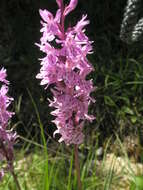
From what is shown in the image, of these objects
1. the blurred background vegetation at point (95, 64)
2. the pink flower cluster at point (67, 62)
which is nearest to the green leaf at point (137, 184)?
the pink flower cluster at point (67, 62)

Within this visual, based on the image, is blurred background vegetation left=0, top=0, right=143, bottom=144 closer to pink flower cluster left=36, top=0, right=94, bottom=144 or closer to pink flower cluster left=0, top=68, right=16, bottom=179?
pink flower cluster left=0, top=68, right=16, bottom=179

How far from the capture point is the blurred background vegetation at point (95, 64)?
163 inches

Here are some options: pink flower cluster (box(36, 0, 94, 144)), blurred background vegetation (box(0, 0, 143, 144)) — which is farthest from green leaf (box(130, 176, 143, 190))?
blurred background vegetation (box(0, 0, 143, 144))

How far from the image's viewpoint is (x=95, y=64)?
4457 millimetres

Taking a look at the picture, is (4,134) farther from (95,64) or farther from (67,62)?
(95,64)

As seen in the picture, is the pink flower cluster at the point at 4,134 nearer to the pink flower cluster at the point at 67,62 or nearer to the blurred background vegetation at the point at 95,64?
the pink flower cluster at the point at 67,62

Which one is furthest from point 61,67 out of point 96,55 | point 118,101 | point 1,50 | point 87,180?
point 1,50

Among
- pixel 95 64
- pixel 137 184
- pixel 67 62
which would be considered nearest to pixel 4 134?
pixel 67 62

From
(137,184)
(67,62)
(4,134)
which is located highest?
(67,62)

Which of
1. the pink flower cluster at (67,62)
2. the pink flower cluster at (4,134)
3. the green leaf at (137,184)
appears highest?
the pink flower cluster at (67,62)

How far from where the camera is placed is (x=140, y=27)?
12.4 ft

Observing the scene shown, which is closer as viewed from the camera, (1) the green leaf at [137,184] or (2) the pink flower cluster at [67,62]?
(2) the pink flower cluster at [67,62]

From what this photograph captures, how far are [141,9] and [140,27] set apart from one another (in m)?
0.54

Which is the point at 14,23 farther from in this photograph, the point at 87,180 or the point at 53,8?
the point at 87,180
